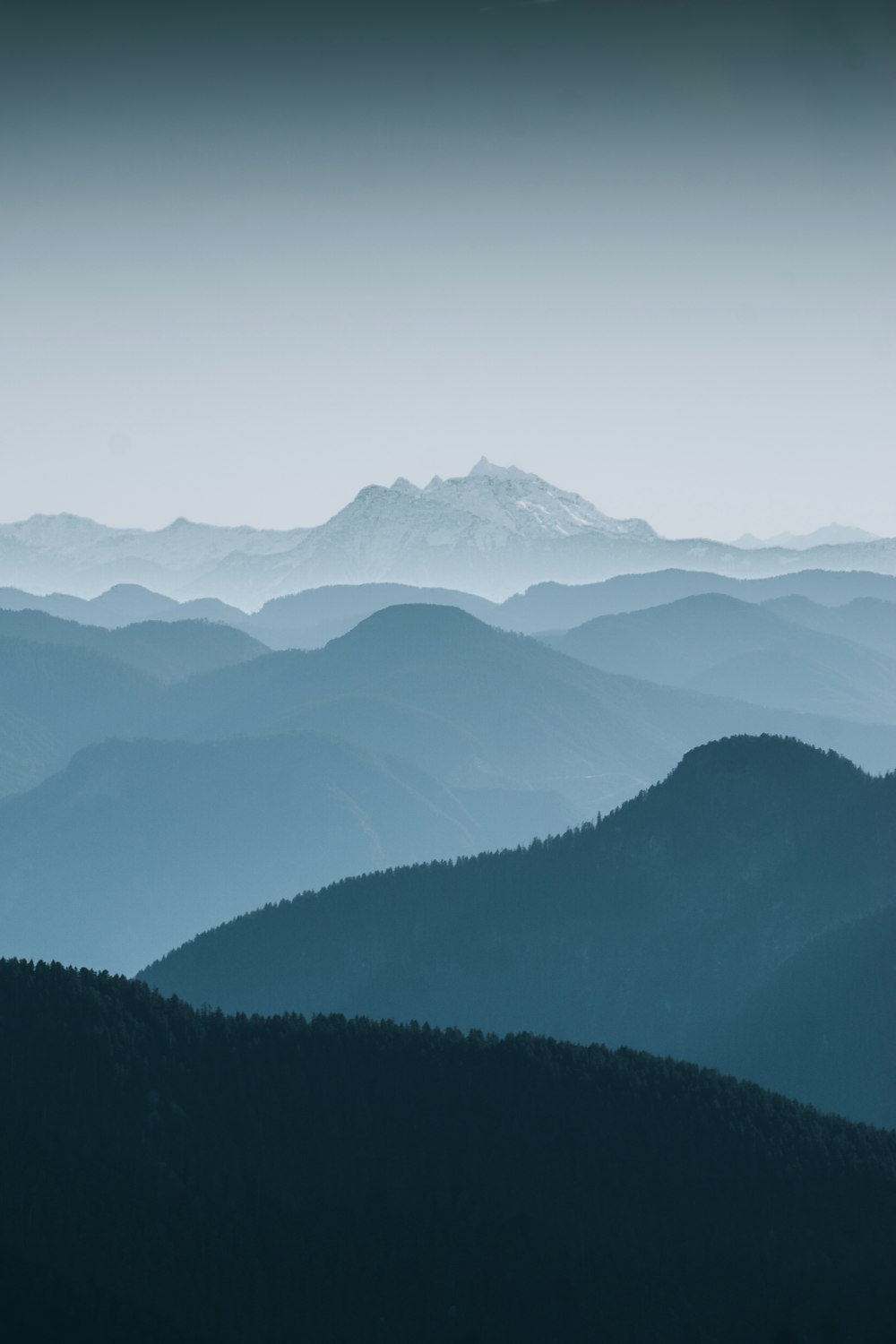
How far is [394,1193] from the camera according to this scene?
10794 cm

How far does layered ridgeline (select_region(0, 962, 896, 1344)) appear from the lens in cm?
9938

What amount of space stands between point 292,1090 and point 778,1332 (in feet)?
106

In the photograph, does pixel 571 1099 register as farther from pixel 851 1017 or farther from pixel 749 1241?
pixel 851 1017

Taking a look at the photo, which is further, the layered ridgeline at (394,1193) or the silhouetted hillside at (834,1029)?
the silhouetted hillside at (834,1029)

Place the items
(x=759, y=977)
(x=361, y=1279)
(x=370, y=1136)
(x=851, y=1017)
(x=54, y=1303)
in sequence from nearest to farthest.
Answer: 1. (x=54, y=1303)
2. (x=361, y=1279)
3. (x=370, y=1136)
4. (x=851, y=1017)
5. (x=759, y=977)

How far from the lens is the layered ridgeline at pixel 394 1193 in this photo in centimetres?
9938

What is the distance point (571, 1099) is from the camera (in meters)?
119

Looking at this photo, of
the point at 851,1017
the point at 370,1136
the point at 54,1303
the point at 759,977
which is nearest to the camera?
the point at 54,1303

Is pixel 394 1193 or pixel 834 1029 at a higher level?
pixel 834 1029

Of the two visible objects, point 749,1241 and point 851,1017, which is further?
point 851,1017

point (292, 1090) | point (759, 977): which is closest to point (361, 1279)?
point (292, 1090)

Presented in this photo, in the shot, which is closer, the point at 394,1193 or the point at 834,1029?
the point at 394,1193

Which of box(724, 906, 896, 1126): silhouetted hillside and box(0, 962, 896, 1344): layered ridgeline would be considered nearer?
box(0, 962, 896, 1344): layered ridgeline

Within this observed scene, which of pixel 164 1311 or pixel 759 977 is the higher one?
pixel 759 977
